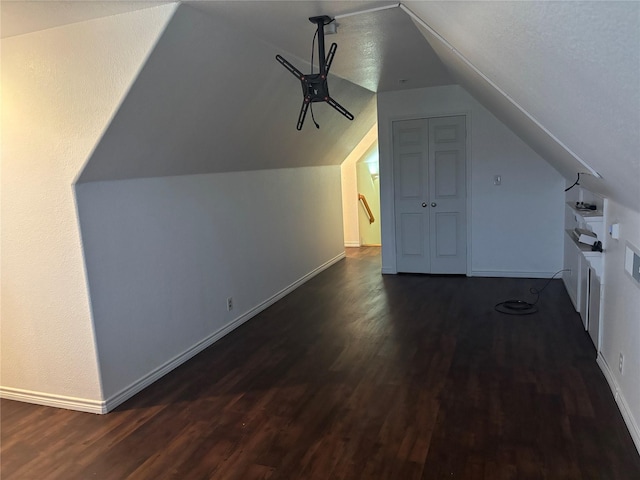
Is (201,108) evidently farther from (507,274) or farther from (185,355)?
(507,274)

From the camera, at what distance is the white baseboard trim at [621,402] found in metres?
2.28

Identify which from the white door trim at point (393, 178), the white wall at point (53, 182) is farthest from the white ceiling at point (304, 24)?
the white door trim at point (393, 178)

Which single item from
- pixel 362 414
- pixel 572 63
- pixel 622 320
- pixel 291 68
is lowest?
pixel 362 414

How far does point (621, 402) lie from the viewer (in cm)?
257

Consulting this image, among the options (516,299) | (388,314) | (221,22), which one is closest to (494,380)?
(388,314)

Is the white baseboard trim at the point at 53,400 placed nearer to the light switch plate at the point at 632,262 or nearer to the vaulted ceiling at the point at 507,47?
the vaulted ceiling at the point at 507,47

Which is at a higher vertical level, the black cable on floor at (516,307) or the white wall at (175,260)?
the white wall at (175,260)

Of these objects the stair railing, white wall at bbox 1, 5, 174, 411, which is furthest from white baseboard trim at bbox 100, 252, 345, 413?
the stair railing

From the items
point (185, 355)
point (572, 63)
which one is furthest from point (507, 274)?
point (572, 63)

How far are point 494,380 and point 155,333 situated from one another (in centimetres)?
224

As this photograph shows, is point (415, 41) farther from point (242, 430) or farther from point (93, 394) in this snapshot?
point (93, 394)

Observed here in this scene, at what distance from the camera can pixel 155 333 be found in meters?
3.25

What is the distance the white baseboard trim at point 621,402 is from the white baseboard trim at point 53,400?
2836mm

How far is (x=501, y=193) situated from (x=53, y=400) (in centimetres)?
467
